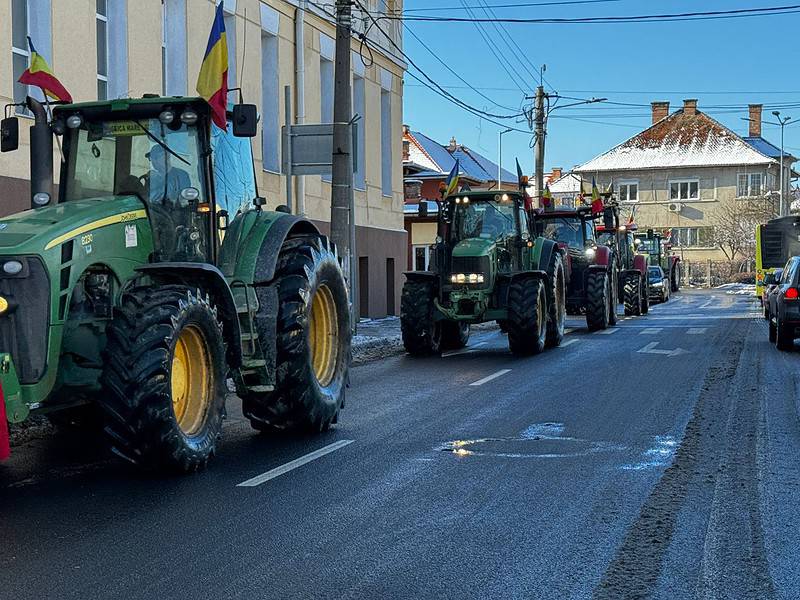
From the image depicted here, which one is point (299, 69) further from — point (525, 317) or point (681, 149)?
point (681, 149)

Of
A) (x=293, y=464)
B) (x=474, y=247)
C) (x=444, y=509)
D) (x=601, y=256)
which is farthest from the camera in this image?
(x=601, y=256)

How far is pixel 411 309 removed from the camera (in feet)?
62.4

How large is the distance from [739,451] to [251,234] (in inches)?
167

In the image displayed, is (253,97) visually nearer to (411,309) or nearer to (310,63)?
(310,63)

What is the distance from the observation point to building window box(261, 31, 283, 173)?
82.2ft

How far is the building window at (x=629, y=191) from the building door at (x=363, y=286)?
198ft

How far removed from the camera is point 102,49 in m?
18.9

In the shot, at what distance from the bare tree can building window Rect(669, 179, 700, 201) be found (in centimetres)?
214

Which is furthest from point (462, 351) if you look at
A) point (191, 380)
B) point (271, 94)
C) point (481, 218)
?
point (191, 380)

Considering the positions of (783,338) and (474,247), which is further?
(783,338)

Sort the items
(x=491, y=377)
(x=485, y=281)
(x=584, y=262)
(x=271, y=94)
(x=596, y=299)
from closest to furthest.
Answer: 1. (x=491, y=377)
2. (x=485, y=281)
3. (x=596, y=299)
4. (x=271, y=94)
5. (x=584, y=262)

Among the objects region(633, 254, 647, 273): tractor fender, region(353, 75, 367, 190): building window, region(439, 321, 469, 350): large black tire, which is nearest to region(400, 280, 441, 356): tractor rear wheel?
region(439, 321, 469, 350): large black tire

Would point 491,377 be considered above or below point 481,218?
below

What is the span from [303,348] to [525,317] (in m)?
9.11
